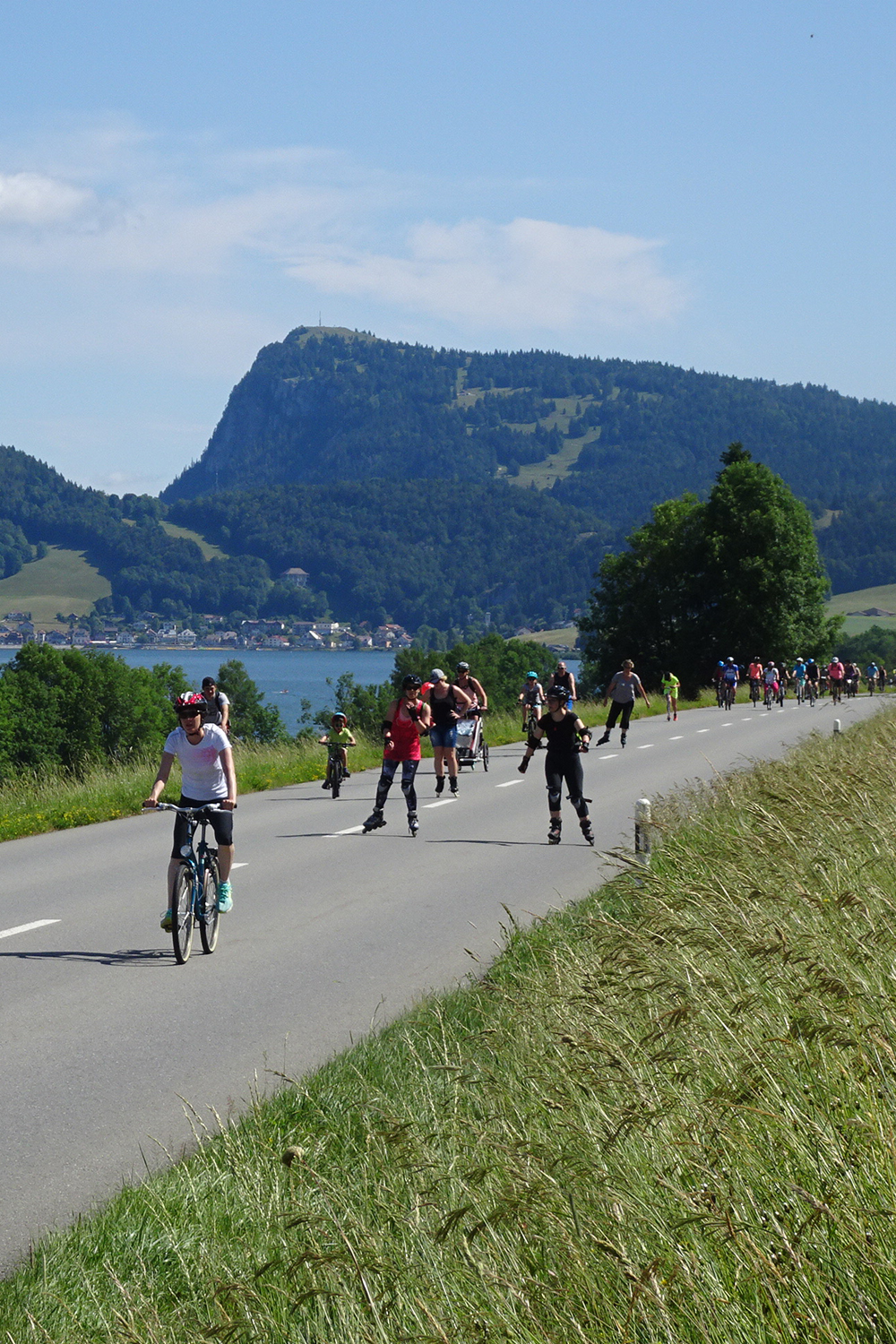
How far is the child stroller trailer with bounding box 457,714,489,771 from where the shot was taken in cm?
2411

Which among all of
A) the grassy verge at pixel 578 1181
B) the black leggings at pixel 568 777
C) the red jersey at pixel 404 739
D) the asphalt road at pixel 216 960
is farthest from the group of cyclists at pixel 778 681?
the grassy verge at pixel 578 1181

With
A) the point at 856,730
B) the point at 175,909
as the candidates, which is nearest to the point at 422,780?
the point at 856,730

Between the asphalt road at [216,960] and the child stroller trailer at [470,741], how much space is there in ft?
18.3

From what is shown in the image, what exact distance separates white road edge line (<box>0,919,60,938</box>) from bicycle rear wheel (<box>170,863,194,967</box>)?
4.71ft

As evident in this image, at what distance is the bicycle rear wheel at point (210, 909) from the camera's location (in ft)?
30.8

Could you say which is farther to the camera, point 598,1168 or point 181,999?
point 181,999

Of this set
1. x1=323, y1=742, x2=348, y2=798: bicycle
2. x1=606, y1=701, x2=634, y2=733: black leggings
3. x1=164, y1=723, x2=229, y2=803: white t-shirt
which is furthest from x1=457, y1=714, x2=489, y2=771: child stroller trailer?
x1=164, y1=723, x2=229, y2=803: white t-shirt

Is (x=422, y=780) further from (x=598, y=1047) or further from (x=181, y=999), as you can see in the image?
(x=598, y=1047)

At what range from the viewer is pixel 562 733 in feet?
48.1

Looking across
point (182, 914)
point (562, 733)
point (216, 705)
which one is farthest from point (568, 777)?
point (216, 705)

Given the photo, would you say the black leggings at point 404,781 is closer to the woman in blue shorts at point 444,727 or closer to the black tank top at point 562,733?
the black tank top at point 562,733

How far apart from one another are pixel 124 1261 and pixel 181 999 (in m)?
3.91

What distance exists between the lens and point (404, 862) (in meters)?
13.4

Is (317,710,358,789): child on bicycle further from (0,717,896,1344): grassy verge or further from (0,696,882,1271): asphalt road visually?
(0,717,896,1344): grassy verge
